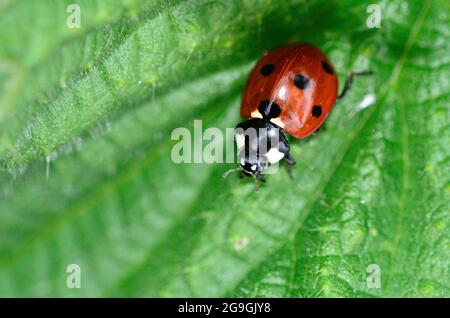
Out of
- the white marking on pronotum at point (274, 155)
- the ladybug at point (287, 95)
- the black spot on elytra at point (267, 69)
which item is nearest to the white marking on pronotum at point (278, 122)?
the ladybug at point (287, 95)

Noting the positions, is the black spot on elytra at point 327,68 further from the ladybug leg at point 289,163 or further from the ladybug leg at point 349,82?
the ladybug leg at point 289,163

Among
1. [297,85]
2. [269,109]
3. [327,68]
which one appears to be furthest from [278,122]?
[327,68]

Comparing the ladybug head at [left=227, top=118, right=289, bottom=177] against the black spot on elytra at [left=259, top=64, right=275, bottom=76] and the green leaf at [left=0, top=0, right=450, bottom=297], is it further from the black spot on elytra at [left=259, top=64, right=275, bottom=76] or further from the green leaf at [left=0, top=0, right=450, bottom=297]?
the black spot on elytra at [left=259, top=64, right=275, bottom=76]

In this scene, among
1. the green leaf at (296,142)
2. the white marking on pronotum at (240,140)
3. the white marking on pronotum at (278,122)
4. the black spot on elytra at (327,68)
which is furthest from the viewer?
the white marking on pronotum at (240,140)

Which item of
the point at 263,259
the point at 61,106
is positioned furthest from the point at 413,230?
the point at 61,106

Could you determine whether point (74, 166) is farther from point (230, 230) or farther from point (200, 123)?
point (230, 230)

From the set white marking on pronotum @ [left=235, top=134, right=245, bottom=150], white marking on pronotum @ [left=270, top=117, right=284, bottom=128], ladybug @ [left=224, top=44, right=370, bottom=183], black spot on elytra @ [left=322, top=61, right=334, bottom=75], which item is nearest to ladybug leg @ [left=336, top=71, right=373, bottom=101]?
ladybug @ [left=224, top=44, right=370, bottom=183]
